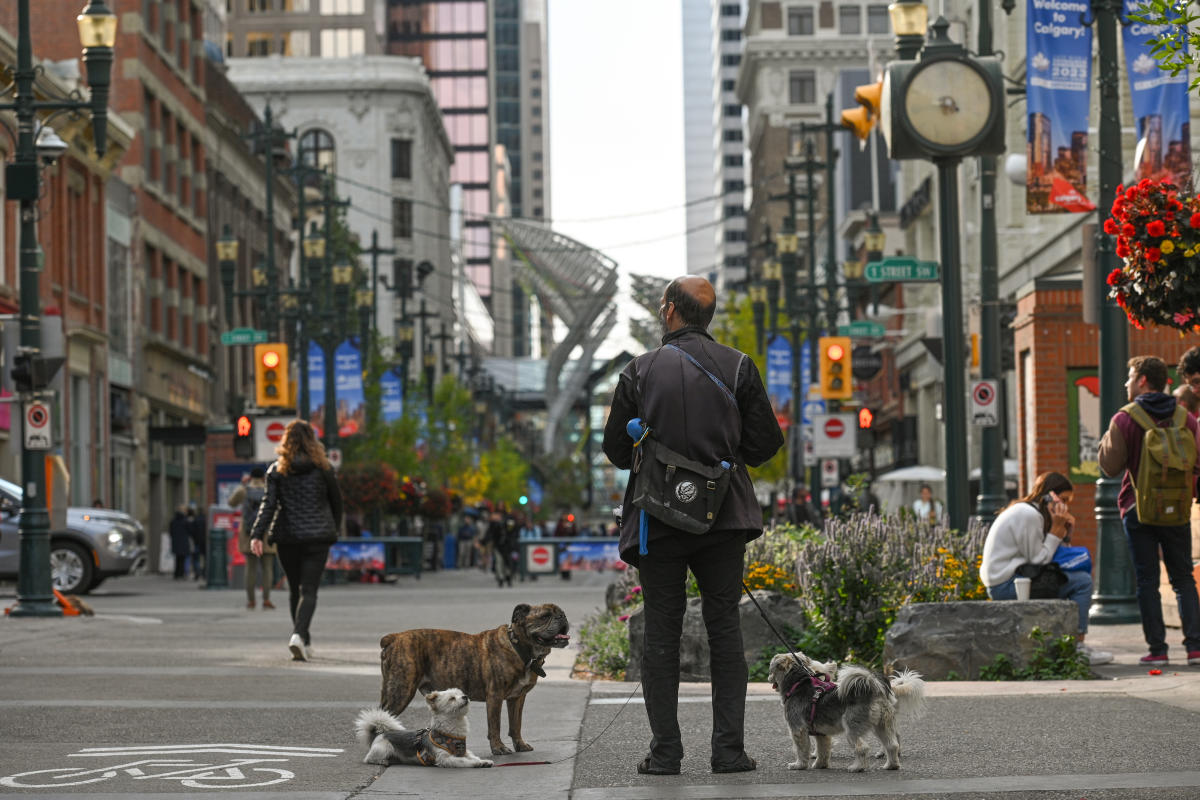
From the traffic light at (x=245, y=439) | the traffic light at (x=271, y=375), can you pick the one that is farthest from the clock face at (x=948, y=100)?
the traffic light at (x=271, y=375)

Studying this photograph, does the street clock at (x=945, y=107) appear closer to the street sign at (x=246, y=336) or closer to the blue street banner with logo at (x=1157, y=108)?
the blue street banner with logo at (x=1157, y=108)

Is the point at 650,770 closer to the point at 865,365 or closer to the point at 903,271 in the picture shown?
the point at 903,271

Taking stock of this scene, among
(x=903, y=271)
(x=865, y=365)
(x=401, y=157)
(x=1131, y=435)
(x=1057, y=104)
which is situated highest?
(x=401, y=157)

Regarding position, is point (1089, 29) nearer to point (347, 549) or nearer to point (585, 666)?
point (585, 666)

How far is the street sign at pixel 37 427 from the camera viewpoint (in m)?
22.6

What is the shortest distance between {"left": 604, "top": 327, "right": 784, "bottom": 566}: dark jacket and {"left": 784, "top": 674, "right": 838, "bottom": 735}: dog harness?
65 cm

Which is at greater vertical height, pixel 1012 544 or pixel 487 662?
pixel 1012 544

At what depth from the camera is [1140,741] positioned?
29.4 ft

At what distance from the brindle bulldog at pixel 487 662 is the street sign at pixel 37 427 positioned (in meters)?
13.9

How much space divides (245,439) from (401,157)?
3625 inches

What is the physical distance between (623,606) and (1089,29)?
8321 mm

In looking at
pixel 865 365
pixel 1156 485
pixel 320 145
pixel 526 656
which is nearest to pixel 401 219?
pixel 320 145

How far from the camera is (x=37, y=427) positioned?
2269cm

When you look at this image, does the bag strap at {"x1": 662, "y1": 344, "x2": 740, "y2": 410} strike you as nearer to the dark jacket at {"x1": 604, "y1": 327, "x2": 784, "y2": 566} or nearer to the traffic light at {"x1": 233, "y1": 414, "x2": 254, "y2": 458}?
the dark jacket at {"x1": 604, "y1": 327, "x2": 784, "y2": 566}
